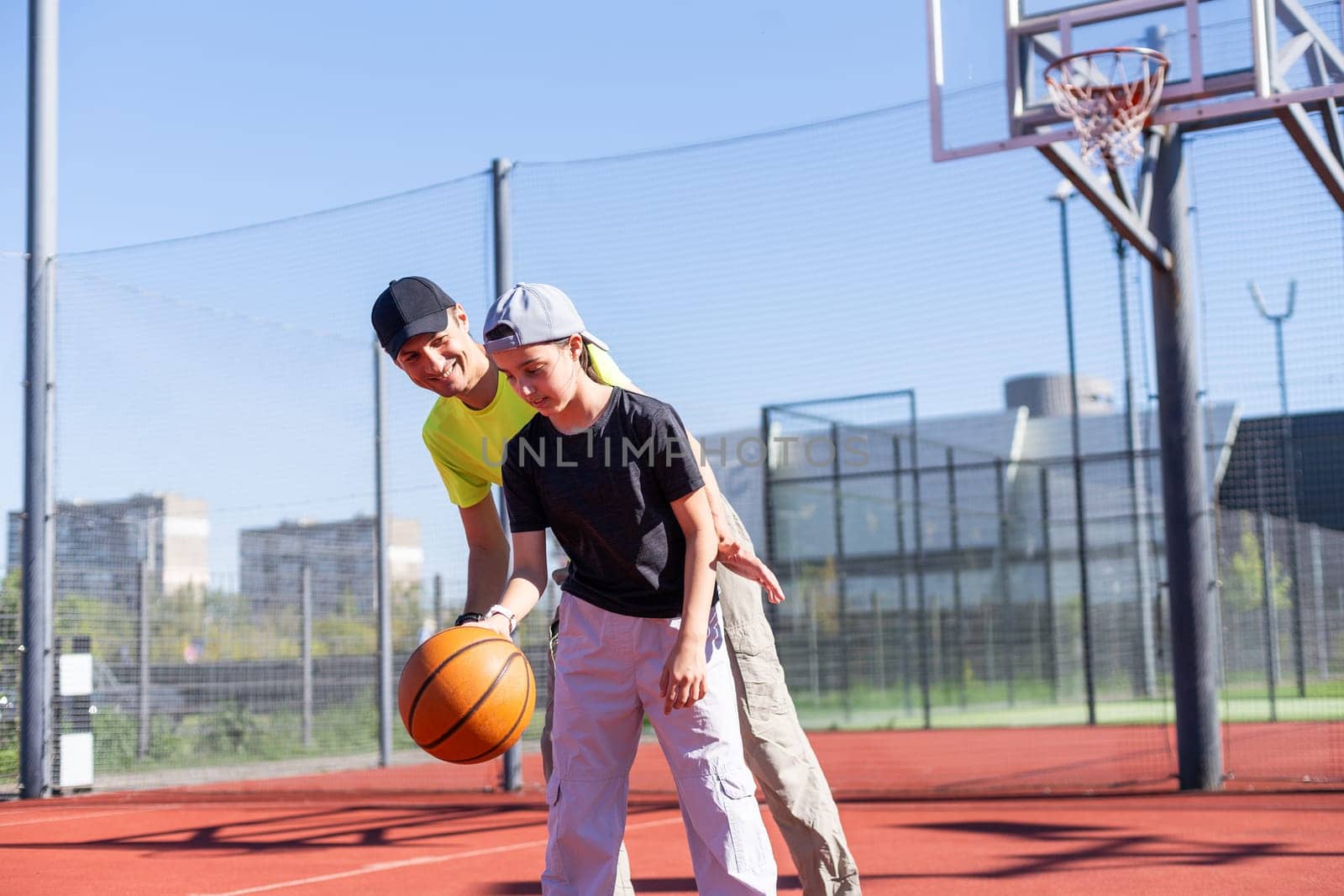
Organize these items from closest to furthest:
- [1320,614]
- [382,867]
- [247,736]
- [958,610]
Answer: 1. [382,867]
2. [247,736]
3. [1320,614]
4. [958,610]

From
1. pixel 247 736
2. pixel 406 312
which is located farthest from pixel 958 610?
pixel 406 312

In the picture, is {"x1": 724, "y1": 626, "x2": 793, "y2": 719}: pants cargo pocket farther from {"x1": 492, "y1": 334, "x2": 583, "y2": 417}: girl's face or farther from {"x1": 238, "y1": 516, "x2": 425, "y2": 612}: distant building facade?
{"x1": 238, "y1": 516, "x2": 425, "y2": 612}: distant building facade

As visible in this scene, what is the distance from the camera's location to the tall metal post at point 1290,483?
834 cm

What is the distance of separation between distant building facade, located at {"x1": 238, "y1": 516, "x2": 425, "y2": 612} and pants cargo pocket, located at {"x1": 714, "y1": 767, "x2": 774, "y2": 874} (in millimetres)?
7957

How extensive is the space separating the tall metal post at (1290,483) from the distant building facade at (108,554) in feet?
23.1

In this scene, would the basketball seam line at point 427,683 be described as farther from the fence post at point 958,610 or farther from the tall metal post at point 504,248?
the fence post at point 958,610

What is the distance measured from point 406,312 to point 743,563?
0.97 m

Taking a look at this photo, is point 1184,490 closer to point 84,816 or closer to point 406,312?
point 406,312

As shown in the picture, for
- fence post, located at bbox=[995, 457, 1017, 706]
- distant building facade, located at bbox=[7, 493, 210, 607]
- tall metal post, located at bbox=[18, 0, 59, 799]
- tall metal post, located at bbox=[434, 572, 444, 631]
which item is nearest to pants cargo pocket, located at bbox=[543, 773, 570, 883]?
distant building facade, located at bbox=[7, 493, 210, 607]

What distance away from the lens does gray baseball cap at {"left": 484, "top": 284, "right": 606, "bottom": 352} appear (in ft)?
8.75

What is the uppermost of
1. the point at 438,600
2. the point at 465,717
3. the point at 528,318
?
the point at 528,318

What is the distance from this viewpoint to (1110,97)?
686 centimetres

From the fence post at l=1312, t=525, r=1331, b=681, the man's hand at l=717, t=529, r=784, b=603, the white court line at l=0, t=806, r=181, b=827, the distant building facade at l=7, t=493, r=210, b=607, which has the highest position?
the distant building facade at l=7, t=493, r=210, b=607

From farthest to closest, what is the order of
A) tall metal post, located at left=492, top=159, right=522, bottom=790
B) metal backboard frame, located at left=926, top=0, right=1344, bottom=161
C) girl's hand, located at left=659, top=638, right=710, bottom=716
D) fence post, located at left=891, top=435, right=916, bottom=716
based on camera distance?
fence post, located at left=891, top=435, right=916, bottom=716, tall metal post, located at left=492, top=159, right=522, bottom=790, metal backboard frame, located at left=926, top=0, right=1344, bottom=161, girl's hand, located at left=659, top=638, right=710, bottom=716
